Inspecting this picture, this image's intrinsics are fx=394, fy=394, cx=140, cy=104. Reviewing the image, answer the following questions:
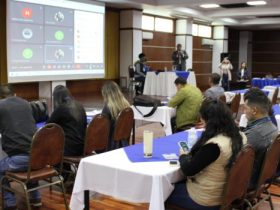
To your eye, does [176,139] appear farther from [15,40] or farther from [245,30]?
[245,30]

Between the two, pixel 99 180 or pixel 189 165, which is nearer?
pixel 189 165

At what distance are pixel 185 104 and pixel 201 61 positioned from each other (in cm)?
1355

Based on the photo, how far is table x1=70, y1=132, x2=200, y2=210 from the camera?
2.33 meters

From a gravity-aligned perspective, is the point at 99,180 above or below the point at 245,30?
below

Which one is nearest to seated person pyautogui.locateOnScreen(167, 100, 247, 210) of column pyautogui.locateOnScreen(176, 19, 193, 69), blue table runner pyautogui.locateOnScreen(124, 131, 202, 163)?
blue table runner pyautogui.locateOnScreen(124, 131, 202, 163)

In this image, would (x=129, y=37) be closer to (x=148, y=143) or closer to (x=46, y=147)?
(x=46, y=147)

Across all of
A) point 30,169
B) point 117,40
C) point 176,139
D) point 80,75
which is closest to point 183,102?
point 176,139

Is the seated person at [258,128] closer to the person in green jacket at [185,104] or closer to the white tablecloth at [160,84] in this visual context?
the person in green jacket at [185,104]

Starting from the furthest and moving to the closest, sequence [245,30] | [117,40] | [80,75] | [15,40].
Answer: [245,30]
[117,40]
[80,75]
[15,40]

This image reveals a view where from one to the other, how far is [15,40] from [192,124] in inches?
223

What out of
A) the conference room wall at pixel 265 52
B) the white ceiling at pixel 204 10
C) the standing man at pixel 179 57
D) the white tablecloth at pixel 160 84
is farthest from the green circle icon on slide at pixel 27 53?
the conference room wall at pixel 265 52

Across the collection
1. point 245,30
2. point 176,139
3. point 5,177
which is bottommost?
point 5,177

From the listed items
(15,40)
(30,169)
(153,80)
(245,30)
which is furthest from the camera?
(245,30)

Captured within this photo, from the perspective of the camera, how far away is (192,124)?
5.27 m
